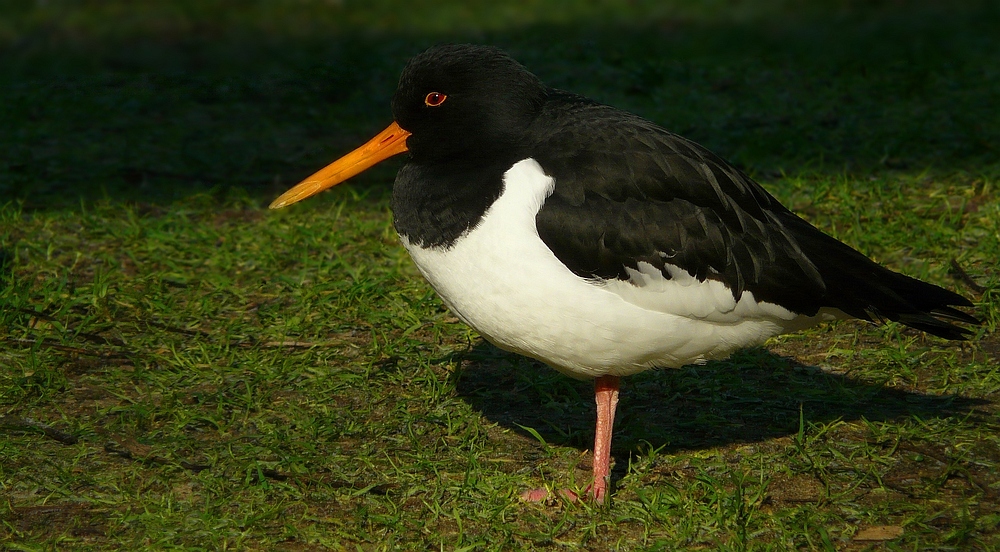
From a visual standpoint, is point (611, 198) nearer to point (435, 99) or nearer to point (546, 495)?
point (435, 99)

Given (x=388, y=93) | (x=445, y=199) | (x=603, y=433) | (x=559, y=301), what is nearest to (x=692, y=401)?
(x=603, y=433)

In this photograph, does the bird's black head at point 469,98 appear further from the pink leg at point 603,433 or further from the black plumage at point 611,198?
the pink leg at point 603,433

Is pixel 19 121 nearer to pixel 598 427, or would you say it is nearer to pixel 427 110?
pixel 427 110

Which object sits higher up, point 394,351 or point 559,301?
point 559,301

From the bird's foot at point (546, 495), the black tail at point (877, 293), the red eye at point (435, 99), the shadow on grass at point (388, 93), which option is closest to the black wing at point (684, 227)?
the black tail at point (877, 293)

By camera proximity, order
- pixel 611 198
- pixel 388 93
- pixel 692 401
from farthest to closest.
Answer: pixel 388 93 → pixel 692 401 → pixel 611 198

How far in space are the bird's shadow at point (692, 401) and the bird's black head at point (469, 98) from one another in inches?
51.0

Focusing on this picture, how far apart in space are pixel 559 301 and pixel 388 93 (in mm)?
5041

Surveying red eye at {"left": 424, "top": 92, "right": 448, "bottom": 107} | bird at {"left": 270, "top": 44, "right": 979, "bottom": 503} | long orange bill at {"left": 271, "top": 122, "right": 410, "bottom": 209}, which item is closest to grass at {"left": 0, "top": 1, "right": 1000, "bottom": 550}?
bird at {"left": 270, "top": 44, "right": 979, "bottom": 503}

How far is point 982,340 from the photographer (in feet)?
16.6

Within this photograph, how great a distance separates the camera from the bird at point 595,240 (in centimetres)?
373

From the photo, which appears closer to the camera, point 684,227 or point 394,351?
point 684,227

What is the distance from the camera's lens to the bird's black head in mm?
4016

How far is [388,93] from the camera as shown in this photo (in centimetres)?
839
